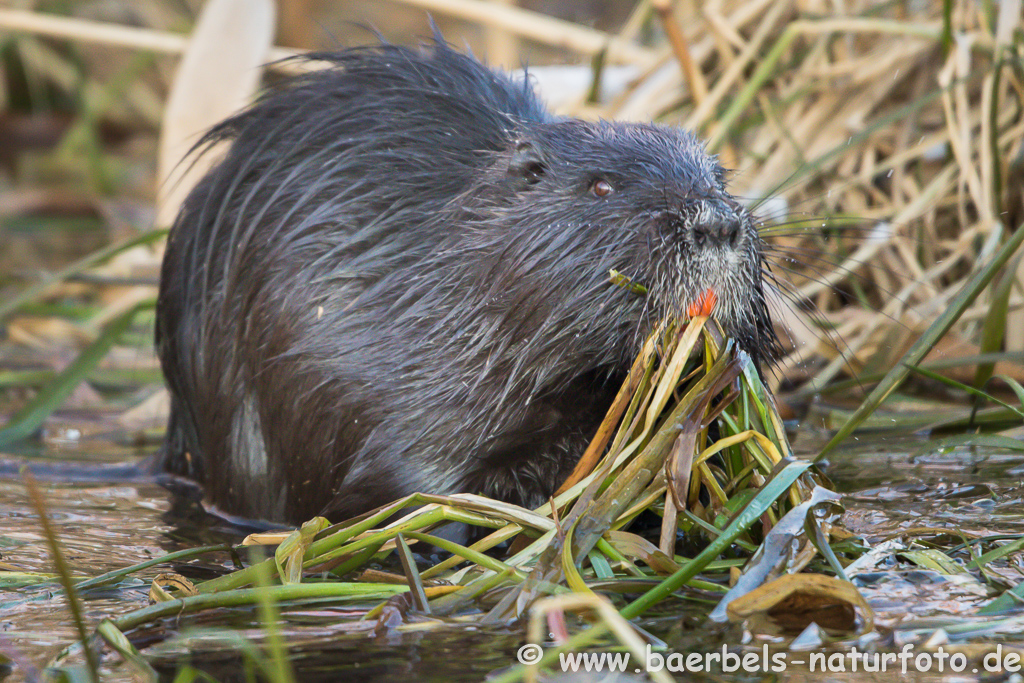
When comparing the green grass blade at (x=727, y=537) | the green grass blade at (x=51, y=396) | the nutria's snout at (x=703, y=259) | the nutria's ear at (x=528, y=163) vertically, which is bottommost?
the green grass blade at (x=727, y=537)

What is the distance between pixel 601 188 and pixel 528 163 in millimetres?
200

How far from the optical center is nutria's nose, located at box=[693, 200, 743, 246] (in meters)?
2.10

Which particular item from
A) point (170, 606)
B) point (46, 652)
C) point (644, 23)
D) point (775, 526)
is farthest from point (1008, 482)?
point (644, 23)

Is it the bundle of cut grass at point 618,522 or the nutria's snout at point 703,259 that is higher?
the nutria's snout at point 703,259

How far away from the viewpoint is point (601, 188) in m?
2.31

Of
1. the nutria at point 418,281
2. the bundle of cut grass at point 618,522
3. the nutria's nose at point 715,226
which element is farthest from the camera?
the nutria at point 418,281

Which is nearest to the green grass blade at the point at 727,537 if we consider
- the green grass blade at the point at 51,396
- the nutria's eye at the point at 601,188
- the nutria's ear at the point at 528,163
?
the nutria's eye at the point at 601,188

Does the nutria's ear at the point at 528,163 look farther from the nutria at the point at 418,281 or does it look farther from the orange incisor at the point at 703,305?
the orange incisor at the point at 703,305

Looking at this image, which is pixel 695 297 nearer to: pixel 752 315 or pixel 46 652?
pixel 752 315

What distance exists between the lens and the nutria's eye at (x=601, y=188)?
230 cm

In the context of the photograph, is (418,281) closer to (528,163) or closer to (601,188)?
(528,163)

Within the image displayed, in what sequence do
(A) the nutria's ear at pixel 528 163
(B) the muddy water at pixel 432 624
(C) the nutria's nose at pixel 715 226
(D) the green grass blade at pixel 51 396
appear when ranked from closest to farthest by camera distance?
(B) the muddy water at pixel 432 624 < (C) the nutria's nose at pixel 715 226 < (A) the nutria's ear at pixel 528 163 < (D) the green grass blade at pixel 51 396

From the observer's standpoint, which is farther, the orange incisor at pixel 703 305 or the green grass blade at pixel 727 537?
the orange incisor at pixel 703 305

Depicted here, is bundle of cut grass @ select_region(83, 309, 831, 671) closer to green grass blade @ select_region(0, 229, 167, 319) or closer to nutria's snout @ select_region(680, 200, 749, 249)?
nutria's snout @ select_region(680, 200, 749, 249)
